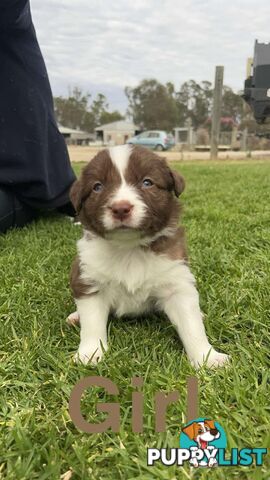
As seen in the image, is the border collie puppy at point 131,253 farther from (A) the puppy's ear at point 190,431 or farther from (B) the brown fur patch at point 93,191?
(A) the puppy's ear at point 190,431

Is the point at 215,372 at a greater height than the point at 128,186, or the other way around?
the point at 128,186

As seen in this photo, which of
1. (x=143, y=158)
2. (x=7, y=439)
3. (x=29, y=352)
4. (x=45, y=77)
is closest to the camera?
(x=7, y=439)

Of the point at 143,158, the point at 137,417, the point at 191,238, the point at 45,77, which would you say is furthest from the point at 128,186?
the point at 45,77

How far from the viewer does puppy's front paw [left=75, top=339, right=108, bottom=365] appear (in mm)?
2385

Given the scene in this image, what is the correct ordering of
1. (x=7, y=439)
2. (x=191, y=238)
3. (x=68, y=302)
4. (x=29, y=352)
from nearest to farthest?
(x=7, y=439)
(x=29, y=352)
(x=68, y=302)
(x=191, y=238)

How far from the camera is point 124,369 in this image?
2283mm

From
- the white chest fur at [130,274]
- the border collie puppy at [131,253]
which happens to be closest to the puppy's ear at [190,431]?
the border collie puppy at [131,253]

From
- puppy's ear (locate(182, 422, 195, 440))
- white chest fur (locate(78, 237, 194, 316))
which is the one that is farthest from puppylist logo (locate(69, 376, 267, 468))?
white chest fur (locate(78, 237, 194, 316))

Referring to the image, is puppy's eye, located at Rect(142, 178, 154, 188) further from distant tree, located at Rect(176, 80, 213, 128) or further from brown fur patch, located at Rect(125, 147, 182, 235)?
distant tree, located at Rect(176, 80, 213, 128)

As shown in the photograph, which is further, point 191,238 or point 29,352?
point 191,238

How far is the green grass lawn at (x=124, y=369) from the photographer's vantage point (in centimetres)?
171

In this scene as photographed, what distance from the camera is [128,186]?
8.41ft

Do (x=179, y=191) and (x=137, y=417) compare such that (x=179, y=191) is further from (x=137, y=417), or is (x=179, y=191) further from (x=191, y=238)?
(x=191, y=238)

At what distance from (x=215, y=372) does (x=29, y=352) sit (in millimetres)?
947
